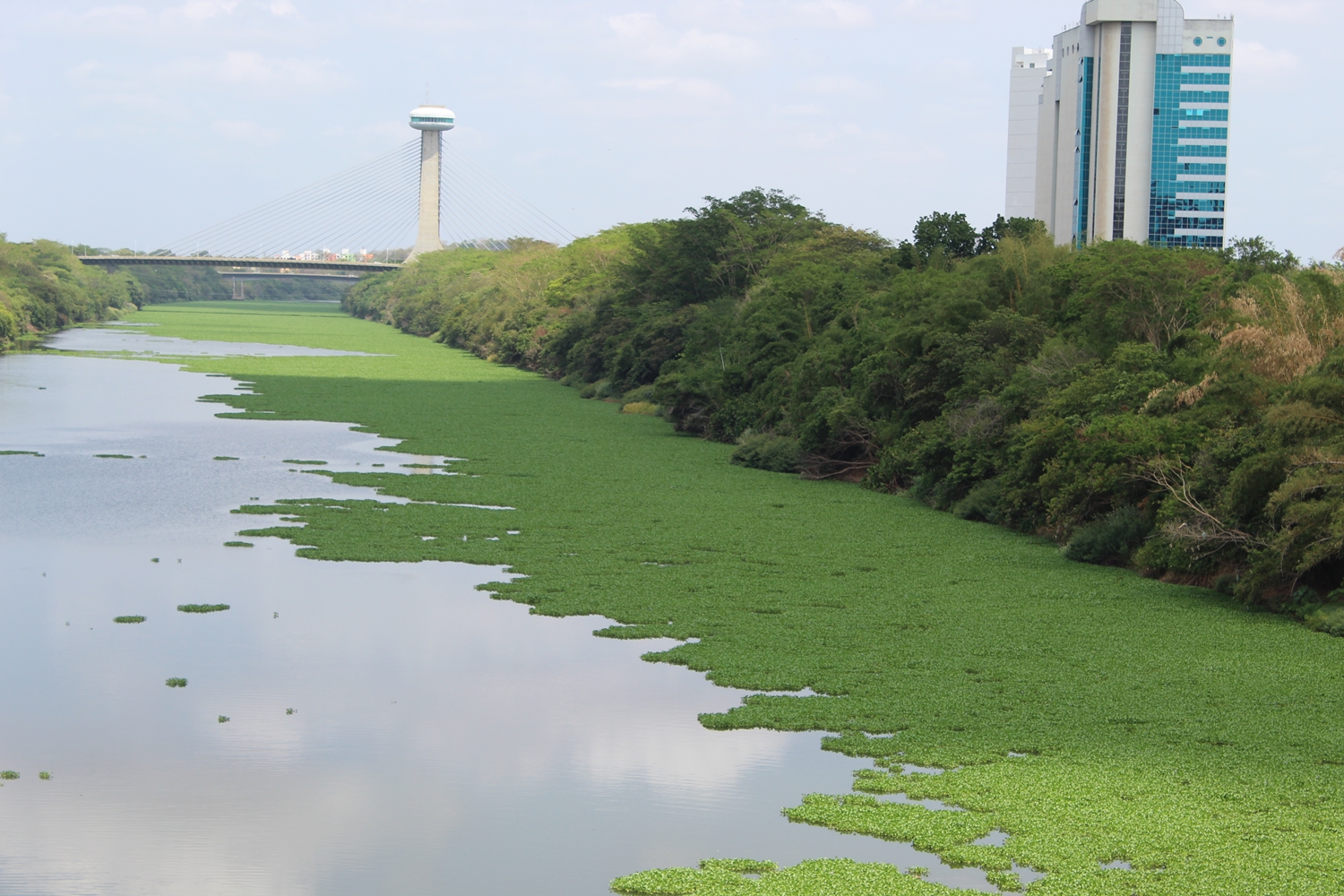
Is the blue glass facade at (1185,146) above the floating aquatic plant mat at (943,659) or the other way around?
above

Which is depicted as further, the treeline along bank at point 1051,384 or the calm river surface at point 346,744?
the treeline along bank at point 1051,384

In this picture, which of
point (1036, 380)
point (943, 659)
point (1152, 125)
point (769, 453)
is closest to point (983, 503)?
point (1036, 380)

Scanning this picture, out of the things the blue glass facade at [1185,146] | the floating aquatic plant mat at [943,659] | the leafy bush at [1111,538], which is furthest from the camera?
the blue glass facade at [1185,146]

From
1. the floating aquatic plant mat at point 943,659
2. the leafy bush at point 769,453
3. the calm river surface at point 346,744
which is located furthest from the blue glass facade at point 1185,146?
the calm river surface at point 346,744

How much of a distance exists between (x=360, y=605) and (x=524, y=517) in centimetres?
698

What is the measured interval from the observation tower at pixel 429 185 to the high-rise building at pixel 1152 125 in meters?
78.8

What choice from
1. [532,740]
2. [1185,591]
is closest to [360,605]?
[532,740]

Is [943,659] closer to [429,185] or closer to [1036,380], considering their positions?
[1036,380]

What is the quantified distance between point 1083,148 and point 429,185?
81193mm

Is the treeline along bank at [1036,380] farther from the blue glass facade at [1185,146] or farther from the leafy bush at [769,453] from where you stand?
the blue glass facade at [1185,146]

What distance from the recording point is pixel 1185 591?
19.0 metres

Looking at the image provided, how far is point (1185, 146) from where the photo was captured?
311 feet

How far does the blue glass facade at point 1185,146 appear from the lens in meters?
93.9

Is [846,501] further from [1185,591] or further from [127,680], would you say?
[127,680]
